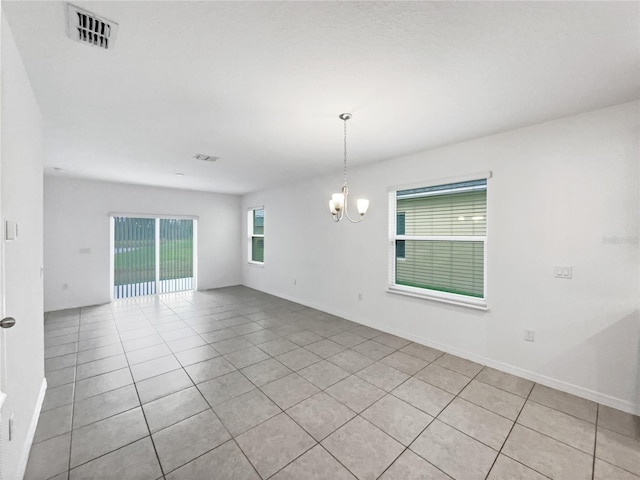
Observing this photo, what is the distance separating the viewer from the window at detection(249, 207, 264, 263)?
7.09 m

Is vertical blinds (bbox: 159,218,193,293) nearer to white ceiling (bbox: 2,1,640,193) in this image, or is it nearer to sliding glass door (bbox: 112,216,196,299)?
sliding glass door (bbox: 112,216,196,299)

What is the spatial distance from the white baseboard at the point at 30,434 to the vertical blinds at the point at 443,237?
12.7ft

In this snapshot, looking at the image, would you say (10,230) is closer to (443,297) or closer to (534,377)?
(443,297)

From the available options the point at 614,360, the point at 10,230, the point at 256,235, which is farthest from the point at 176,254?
the point at 614,360

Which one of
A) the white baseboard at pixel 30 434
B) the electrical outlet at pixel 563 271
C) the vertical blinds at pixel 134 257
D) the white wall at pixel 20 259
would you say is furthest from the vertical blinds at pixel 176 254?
the electrical outlet at pixel 563 271

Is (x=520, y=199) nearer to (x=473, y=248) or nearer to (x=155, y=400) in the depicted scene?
(x=473, y=248)

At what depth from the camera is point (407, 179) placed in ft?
12.4

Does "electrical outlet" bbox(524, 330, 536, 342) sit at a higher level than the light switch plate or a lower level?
lower

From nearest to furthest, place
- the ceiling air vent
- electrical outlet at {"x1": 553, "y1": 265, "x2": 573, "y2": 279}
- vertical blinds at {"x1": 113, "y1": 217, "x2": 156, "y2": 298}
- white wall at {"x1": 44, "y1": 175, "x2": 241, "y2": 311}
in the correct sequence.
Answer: electrical outlet at {"x1": 553, "y1": 265, "x2": 573, "y2": 279}, the ceiling air vent, white wall at {"x1": 44, "y1": 175, "x2": 241, "y2": 311}, vertical blinds at {"x1": 113, "y1": 217, "x2": 156, "y2": 298}

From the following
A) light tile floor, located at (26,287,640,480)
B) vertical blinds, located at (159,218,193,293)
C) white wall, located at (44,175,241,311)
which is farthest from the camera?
vertical blinds, located at (159,218,193,293)

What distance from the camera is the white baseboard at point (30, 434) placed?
1.63m

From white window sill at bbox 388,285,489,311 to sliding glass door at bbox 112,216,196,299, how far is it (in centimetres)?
535

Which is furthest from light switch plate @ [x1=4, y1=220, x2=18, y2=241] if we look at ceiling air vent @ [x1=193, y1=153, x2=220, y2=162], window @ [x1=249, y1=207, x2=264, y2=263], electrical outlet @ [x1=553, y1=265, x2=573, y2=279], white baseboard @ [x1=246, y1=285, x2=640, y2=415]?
window @ [x1=249, y1=207, x2=264, y2=263]

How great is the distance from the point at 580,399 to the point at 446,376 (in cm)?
109
